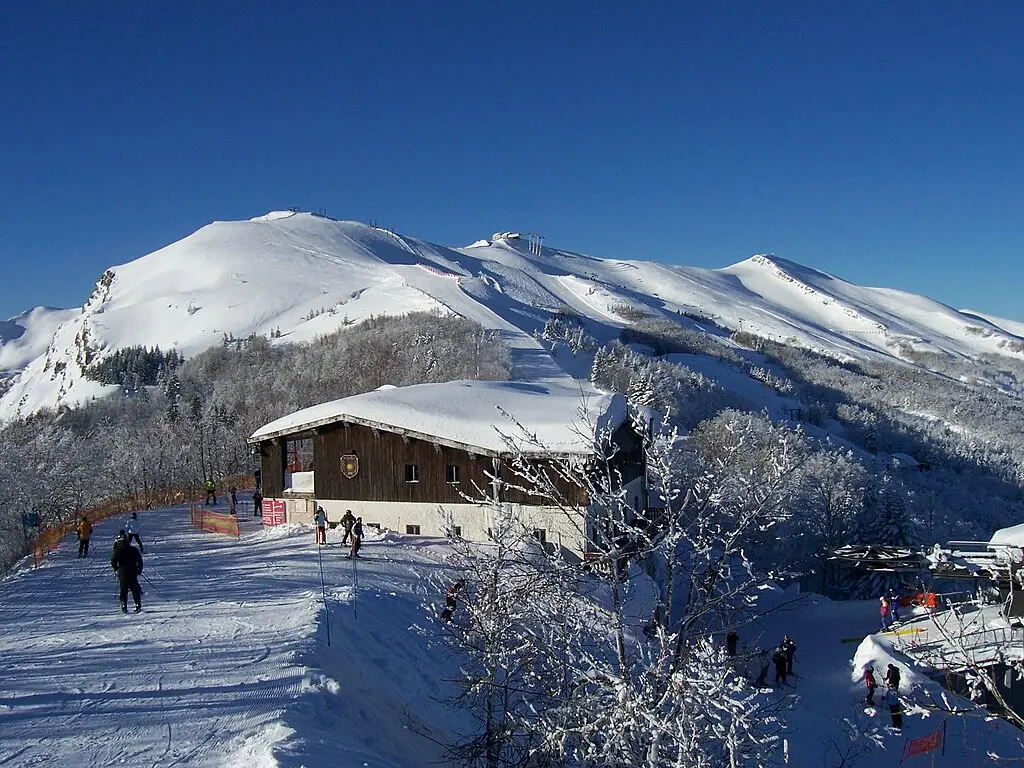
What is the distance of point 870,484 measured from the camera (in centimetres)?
4828

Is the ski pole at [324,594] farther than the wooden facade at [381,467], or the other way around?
the wooden facade at [381,467]

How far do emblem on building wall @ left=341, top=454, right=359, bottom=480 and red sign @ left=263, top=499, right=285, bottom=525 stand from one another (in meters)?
2.63

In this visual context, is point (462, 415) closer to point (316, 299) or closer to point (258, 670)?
point (258, 670)

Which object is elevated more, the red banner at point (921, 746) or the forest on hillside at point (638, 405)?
the forest on hillside at point (638, 405)

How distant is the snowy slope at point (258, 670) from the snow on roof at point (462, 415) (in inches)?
149

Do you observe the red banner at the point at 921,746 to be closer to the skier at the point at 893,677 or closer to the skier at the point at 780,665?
the skier at the point at 893,677

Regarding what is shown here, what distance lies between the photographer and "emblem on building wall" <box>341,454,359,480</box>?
24.4 metres

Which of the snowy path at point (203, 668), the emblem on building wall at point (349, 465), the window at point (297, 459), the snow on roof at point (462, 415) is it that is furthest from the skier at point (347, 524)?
the window at point (297, 459)

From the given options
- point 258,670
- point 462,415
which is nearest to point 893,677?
point 462,415

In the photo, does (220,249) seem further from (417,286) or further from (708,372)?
(708,372)

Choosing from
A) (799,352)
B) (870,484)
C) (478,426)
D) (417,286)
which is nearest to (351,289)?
(417,286)

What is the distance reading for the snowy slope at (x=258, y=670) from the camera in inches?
343

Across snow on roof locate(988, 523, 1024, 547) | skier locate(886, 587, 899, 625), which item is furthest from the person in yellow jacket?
snow on roof locate(988, 523, 1024, 547)

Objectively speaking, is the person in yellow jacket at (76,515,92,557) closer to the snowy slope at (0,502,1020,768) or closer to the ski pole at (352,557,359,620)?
the snowy slope at (0,502,1020,768)
